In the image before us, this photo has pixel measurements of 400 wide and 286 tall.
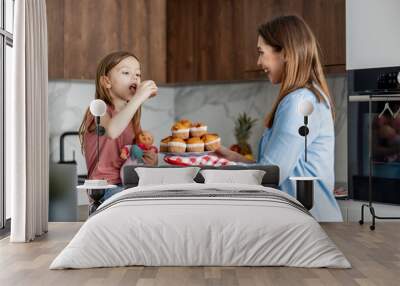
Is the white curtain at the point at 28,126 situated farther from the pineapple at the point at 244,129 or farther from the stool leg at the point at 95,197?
the pineapple at the point at 244,129

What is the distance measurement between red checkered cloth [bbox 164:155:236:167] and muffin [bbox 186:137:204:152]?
0.29ft

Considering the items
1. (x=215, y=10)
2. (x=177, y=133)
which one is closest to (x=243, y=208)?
(x=177, y=133)

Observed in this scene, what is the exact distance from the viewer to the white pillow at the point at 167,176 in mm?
6516

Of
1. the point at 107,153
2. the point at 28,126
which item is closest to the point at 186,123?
the point at 107,153

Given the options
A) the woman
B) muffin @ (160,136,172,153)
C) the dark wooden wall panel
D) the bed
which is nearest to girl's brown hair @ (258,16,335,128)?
the woman

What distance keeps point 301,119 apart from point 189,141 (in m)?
1.18

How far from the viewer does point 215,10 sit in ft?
24.9

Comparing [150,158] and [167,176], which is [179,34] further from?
[167,176]

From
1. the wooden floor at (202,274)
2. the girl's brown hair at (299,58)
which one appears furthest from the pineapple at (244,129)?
the wooden floor at (202,274)

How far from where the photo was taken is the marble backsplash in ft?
24.1

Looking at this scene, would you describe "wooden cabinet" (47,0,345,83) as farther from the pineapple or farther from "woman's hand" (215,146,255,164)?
"woman's hand" (215,146,255,164)

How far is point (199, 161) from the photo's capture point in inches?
283

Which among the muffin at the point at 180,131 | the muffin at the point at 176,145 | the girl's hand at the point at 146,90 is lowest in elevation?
the muffin at the point at 176,145

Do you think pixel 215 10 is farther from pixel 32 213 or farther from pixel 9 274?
pixel 9 274
